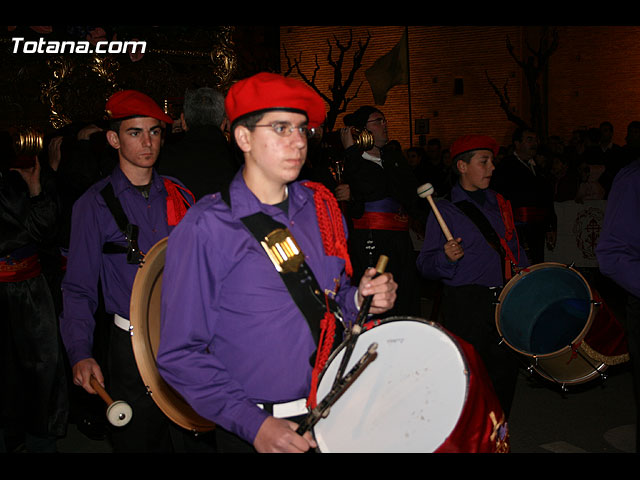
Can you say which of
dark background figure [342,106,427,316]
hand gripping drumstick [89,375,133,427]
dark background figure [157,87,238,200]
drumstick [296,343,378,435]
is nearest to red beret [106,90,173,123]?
dark background figure [157,87,238,200]

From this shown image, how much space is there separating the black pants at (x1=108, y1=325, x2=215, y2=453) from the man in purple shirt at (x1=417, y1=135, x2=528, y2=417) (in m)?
1.87

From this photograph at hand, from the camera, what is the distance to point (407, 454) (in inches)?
80.4

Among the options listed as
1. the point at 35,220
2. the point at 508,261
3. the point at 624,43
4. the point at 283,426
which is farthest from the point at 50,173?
the point at 624,43

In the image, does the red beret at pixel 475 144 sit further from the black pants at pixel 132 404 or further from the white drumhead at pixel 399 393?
the white drumhead at pixel 399 393

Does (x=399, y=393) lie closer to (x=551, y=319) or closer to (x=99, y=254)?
Answer: (x=99, y=254)

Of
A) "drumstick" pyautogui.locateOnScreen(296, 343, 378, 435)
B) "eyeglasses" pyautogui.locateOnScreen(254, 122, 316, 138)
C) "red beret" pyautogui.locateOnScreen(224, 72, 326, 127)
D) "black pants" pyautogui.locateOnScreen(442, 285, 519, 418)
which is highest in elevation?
"red beret" pyautogui.locateOnScreen(224, 72, 326, 127)

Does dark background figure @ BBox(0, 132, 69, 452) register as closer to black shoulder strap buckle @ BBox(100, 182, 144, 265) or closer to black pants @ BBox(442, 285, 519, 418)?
black shoulder strap buckle @ BBox(100, 182, 144, 265)

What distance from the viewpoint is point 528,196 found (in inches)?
302

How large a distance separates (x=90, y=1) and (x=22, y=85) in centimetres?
229

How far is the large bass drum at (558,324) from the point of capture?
153 inches

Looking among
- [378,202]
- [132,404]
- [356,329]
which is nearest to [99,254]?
[132,404]

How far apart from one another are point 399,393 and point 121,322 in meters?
1.69

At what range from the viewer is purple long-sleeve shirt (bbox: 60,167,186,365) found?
10.5ft

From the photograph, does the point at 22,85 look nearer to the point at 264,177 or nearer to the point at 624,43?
the point at 264,177
